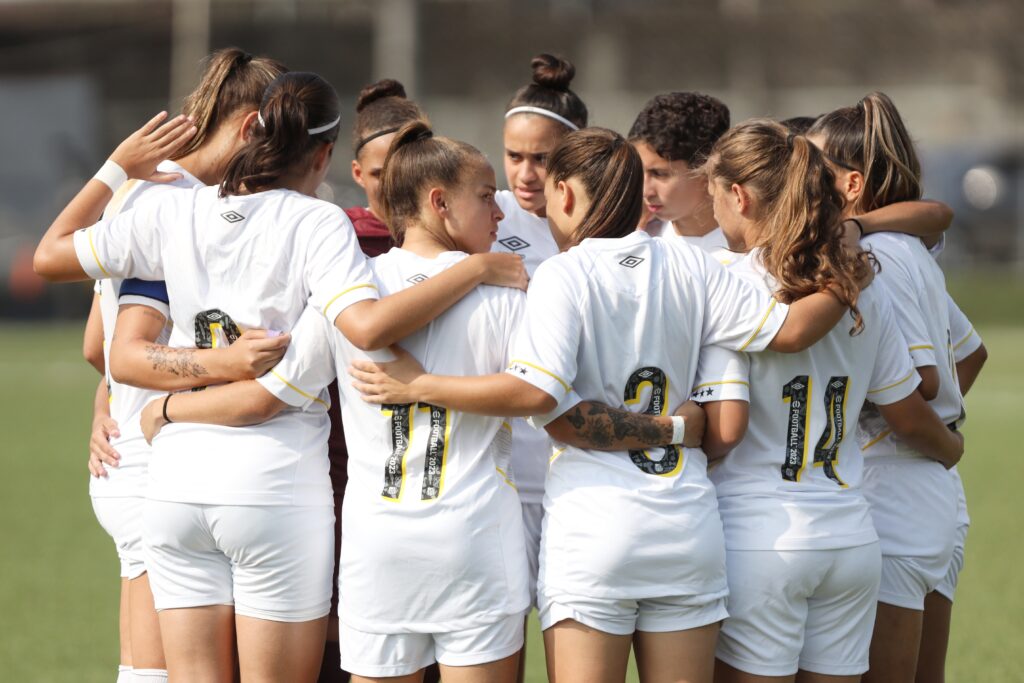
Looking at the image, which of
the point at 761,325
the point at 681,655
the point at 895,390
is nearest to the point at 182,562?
the point at 681,655

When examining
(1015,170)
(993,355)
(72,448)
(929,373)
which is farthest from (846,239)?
(1015,170)

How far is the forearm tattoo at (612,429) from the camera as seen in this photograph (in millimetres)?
3254

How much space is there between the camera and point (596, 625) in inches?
126

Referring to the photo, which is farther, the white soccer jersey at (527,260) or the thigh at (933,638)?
the thigh at (933,638)

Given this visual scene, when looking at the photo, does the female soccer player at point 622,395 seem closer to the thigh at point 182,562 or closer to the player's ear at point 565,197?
the player's ear at point 565,197

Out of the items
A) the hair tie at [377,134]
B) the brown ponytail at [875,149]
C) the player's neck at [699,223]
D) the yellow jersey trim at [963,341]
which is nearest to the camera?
the brown ponytail at [875,149]

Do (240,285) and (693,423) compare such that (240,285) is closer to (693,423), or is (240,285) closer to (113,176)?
(113,176)

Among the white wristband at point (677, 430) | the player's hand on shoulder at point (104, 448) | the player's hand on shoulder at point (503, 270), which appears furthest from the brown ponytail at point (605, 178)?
the player's hand on shoulder at point (104, 448)

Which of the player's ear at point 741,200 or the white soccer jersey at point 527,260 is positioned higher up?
the player's ear at point 741,200

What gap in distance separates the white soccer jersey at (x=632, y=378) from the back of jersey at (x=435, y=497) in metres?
0.12

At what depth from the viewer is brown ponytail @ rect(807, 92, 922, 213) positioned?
3.78 m

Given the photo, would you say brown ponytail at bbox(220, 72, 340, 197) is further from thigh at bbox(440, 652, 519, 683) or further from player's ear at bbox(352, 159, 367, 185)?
thigh at bbox(440, 652, 519, 683)

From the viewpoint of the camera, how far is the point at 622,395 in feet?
10.9

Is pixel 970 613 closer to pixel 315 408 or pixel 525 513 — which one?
pixel 525 513
